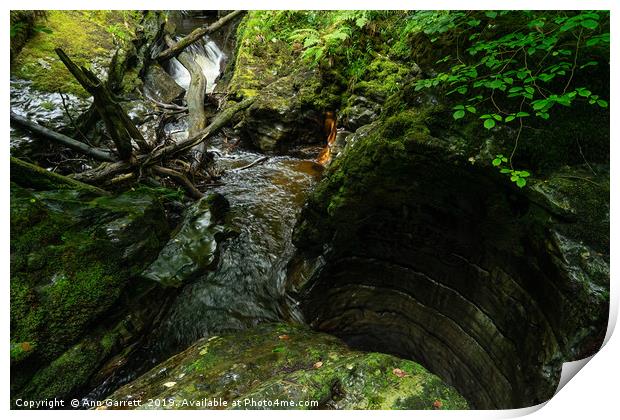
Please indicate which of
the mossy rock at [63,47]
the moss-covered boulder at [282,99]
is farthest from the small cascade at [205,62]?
the mossy rock at [63,47]

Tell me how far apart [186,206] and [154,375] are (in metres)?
2.49

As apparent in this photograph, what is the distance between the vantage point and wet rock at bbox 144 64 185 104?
6.02 metres

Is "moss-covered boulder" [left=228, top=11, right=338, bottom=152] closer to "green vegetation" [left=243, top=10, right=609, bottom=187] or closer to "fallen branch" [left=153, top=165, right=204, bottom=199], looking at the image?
"fallen branch" [left=153, top=165, right=204, bottom=199]

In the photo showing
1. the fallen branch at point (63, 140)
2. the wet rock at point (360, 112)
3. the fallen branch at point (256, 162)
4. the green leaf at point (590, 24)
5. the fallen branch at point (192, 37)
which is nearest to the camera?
the green leaf at point (590, 24)

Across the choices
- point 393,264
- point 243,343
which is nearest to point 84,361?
point 243,343

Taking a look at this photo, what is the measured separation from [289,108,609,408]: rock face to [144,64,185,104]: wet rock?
4586mm

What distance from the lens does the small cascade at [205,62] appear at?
761cm

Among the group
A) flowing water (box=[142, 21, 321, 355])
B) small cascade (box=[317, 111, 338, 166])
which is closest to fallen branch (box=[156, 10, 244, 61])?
flowing water (box=[142, 21, 321, 355])

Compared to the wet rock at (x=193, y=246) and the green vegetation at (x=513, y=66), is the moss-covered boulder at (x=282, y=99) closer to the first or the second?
the wet rock at (x=193, y=246)

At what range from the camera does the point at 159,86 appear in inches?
248

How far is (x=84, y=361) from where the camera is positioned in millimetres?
2350

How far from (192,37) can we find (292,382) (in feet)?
23.7

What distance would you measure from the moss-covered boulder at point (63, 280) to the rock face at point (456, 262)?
1802 mm

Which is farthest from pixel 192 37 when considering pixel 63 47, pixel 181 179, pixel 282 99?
pixel 63 47
